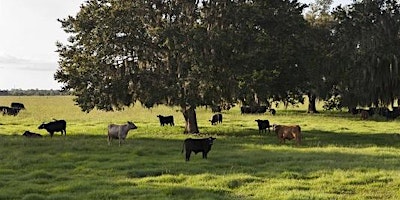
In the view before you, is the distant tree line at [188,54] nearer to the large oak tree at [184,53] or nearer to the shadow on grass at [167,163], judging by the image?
the large oak tree at [184,53]

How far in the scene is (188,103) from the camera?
2211 cm

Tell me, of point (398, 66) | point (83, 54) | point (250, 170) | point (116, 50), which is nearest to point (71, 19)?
point (83, 54)

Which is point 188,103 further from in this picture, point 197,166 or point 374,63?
point 374,63

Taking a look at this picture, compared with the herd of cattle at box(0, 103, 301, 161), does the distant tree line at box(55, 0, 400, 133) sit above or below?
above

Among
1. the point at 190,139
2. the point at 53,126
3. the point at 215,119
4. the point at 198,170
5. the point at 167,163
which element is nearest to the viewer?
the point at 198,170

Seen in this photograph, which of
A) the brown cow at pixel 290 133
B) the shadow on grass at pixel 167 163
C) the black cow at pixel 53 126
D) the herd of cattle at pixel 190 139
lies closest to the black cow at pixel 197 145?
the herd of cattle at pixel 190 139

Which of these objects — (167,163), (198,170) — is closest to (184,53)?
(167,163)

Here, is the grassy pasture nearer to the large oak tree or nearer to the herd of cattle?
the herd of cattle

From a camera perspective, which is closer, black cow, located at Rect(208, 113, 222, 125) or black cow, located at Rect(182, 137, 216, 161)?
black cow, located at Rect(182, 137, 216, 161)

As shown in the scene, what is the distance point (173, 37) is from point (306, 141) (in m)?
7.34

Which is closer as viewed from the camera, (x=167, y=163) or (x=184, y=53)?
(x=167, y=163)

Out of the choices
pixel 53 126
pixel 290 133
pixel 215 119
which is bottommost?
pixel 290 133

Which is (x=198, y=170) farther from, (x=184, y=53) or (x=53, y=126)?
(x=53, y=126)

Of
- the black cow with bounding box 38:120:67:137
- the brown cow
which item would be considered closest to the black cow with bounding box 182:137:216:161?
the brown cow
